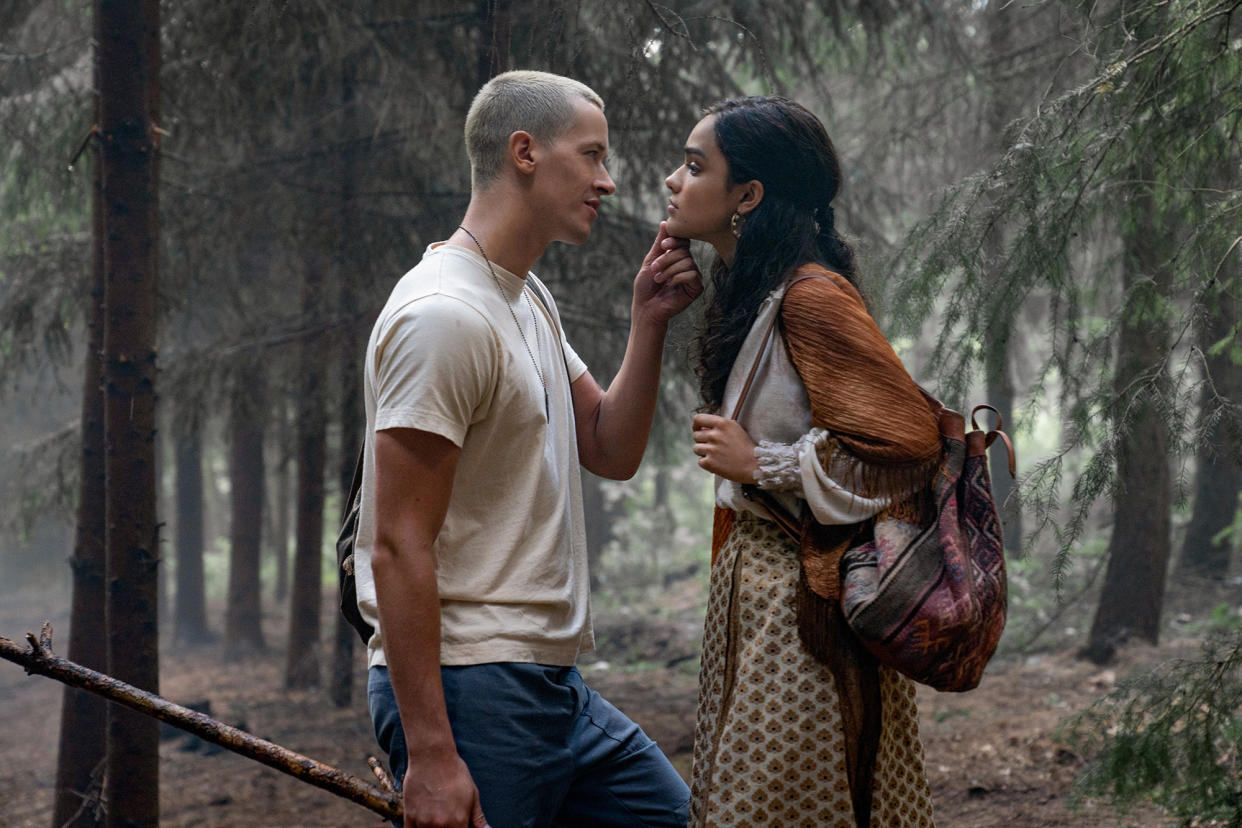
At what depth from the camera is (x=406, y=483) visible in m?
2.08

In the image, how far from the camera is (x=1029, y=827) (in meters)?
4.84

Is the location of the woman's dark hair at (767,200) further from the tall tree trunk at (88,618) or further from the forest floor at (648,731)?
the tall tree trunk at (88,618)

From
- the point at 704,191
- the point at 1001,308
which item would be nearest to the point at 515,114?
the point at 704,191

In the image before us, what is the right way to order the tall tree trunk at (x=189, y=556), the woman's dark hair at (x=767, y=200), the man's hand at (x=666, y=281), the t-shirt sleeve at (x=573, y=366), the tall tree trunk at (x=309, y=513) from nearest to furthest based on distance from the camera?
1. the woman's dark hair at (x=767, y=200)
2. the man's hand at (x=666, y=281)
3. the t-shirt sleeve at (x=573, y=366)
4. the tall tree trunk at (x=309, y=513)
5. the tall tree trunk at (x=189, y=556)

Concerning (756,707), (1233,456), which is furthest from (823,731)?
(1233,456)

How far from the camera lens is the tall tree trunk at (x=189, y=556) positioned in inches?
640

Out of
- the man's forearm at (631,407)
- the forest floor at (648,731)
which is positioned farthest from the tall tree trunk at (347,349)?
the man's forearm at (631,407)

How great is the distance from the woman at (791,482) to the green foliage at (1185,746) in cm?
175

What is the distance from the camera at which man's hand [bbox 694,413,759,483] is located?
7.59 ft

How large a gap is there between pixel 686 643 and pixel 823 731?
1005 centimetres

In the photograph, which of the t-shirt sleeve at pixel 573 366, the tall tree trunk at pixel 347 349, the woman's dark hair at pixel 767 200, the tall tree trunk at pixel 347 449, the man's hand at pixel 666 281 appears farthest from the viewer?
the tall tree trunk at pixel 347 449

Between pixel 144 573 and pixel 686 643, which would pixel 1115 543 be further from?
pixel 144 573

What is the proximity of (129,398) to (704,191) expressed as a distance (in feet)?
10.2

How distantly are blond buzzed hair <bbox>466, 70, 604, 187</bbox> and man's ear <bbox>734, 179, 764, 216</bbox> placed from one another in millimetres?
435
